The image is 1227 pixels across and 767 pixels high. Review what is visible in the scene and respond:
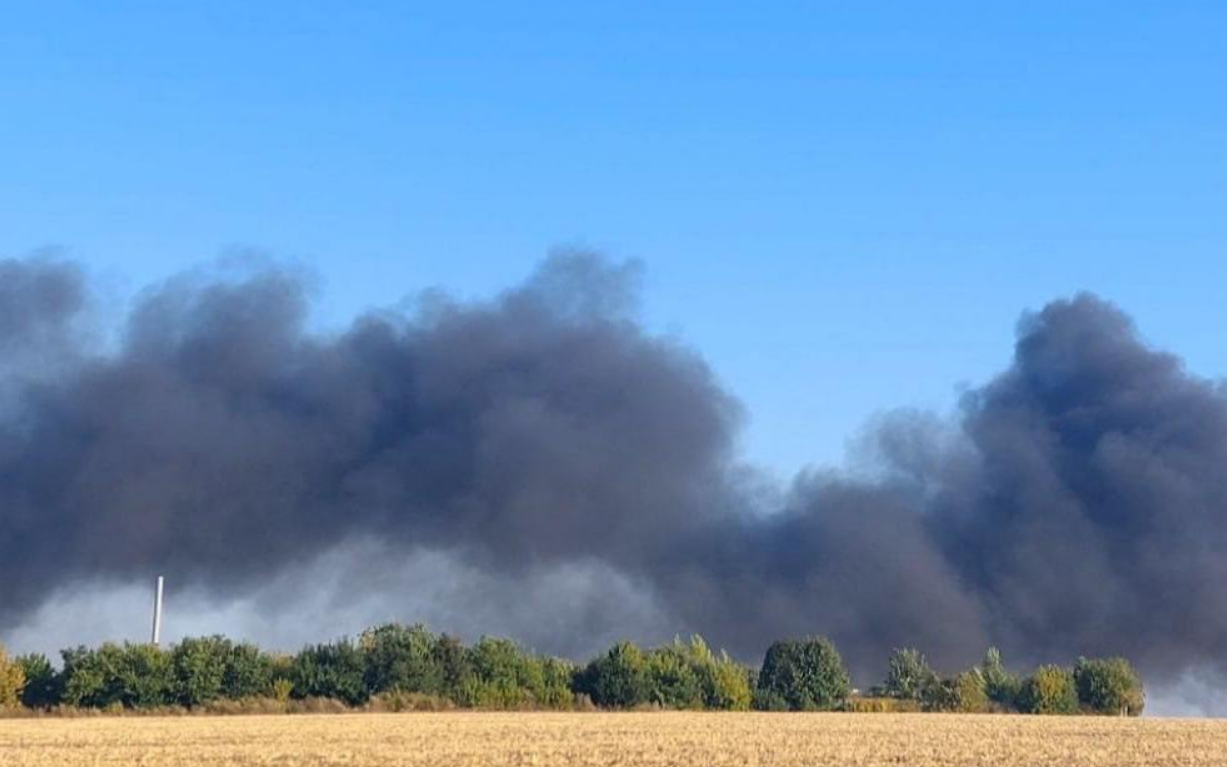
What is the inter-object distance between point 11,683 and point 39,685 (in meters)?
1.47

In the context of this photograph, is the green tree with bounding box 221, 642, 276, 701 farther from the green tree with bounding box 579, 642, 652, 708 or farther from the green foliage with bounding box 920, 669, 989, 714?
the green foliage with bounding box 920, 669, 989, 714

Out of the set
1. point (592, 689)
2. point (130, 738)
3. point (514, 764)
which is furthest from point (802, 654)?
point (514, 764)

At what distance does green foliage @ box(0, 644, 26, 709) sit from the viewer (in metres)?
80.6

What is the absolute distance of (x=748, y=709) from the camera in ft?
315

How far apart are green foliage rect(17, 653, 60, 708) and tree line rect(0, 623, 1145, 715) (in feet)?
0.23

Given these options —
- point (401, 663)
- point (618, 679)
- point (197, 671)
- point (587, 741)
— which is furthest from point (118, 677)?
point (587, 741)

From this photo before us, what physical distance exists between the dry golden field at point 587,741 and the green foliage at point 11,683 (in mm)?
8058

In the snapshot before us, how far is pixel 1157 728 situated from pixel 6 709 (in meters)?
54.2

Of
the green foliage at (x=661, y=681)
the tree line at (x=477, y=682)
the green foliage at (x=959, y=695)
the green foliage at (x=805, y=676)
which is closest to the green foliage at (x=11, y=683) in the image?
the tree line at (x=477, y=682)

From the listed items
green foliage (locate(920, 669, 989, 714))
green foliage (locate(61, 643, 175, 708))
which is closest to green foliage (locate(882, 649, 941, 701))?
green foliage (locate(920, 669, 989, 714))

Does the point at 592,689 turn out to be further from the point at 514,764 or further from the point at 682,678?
the point at 514,764

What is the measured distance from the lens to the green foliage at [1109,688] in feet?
354

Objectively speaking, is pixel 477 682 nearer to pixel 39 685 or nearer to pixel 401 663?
pixel 401 663

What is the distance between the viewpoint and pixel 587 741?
53156 millimetres
